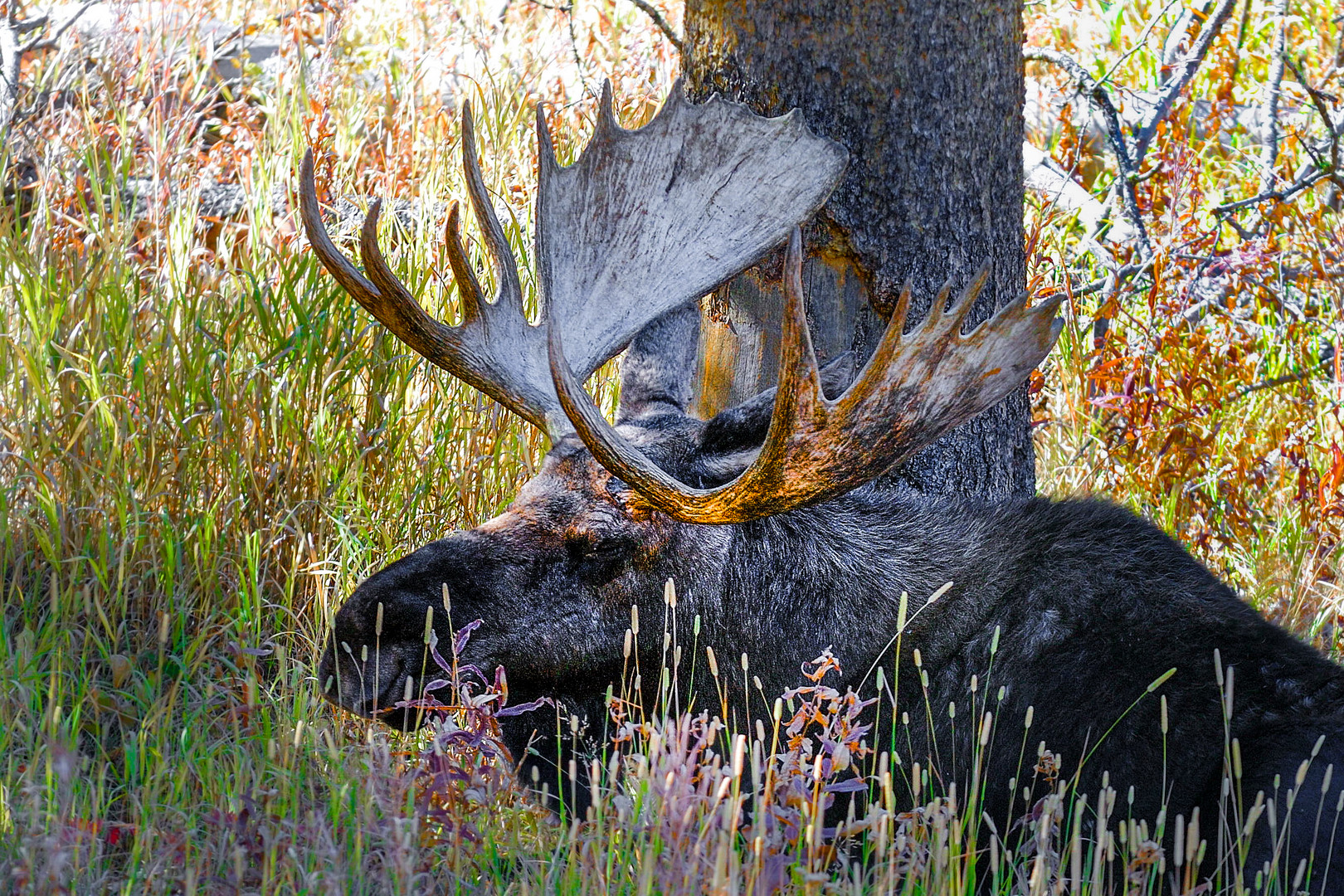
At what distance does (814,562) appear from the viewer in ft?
10.5

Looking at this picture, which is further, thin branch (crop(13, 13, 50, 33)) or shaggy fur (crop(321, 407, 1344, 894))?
thin branch (crop(13, 13, 50, 33))

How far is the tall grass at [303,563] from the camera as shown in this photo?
238 centimetres

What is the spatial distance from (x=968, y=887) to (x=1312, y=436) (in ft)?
11.0

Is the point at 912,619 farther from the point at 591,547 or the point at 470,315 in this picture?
the point at 470,315

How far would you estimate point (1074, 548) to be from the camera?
314 cm

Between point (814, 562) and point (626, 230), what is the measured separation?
1186 mm

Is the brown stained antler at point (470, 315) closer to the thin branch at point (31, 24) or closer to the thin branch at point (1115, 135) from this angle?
the thin branch at point (1115, 135)

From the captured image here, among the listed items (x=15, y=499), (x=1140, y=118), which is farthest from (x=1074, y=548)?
(x=1140, y=118)

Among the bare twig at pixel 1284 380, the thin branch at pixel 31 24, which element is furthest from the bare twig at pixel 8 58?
the bare twig at pixel 1284 380

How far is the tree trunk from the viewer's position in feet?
11.9

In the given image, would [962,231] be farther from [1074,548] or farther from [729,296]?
[1074,548]

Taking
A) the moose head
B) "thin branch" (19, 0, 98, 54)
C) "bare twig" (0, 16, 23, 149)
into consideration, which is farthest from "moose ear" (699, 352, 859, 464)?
"thin branch" (19, 0, 98, 54)

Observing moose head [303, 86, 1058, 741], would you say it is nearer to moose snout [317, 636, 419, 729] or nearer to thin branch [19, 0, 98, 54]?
moose snout [317, 636, 419, 729]

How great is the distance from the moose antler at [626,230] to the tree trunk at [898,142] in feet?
0.40
